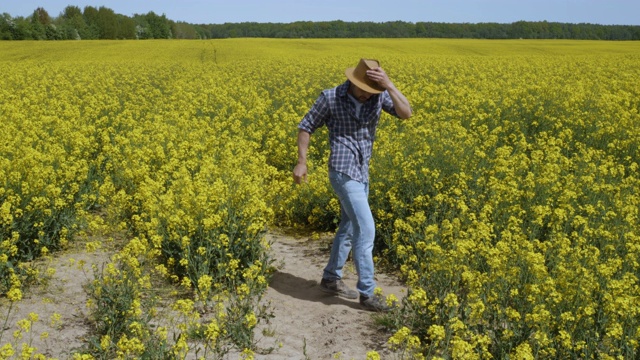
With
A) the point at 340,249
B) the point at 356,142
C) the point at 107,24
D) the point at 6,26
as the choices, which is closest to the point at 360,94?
the point at 356,142

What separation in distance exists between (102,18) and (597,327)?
285 ft

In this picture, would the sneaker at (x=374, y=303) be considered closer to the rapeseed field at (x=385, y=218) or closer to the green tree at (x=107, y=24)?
the rapeseed field at (x=385, y=218)

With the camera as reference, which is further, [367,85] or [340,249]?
[340,249]

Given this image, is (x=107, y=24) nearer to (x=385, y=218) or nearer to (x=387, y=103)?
(x=385, y=218)

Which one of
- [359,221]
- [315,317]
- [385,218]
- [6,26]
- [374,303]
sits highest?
[6,26]

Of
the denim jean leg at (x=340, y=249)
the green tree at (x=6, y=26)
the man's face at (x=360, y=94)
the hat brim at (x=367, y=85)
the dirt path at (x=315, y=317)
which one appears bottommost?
the dirt path at (x=315, y=317)

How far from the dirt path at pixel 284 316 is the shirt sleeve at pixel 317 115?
148 centimetres

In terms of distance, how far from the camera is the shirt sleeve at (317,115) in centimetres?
543

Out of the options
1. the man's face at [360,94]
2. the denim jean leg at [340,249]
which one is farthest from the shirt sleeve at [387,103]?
the denim jean leg at [340,249]

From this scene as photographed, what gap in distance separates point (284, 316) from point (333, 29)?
90620 mm

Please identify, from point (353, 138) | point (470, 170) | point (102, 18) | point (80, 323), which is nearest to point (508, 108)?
point (470, 170)

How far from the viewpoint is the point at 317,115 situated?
5480 mm

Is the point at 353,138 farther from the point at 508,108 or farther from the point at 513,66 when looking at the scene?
the point at 513,66

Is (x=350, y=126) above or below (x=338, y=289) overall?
above
